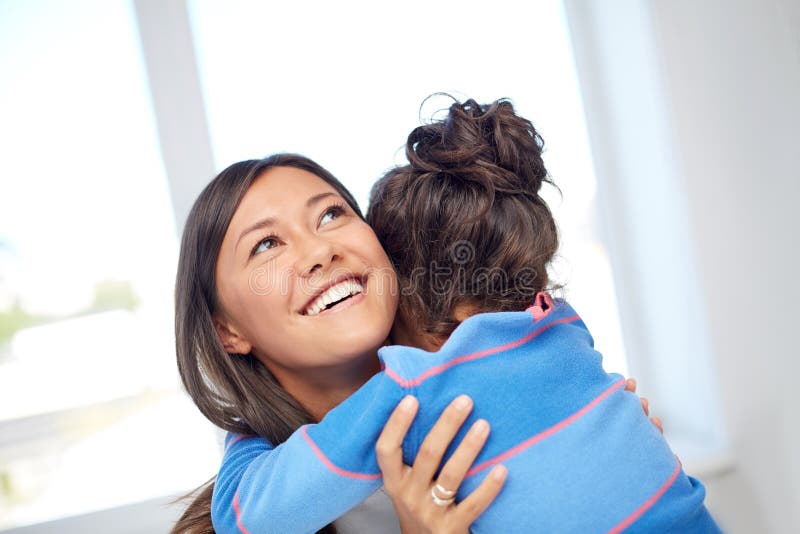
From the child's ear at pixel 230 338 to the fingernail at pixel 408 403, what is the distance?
53 cm

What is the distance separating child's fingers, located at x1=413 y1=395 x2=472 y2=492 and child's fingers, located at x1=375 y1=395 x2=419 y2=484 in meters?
0.04

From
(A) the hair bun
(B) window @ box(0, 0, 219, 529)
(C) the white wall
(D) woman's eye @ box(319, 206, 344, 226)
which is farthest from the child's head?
(B) window @ box(0, 0, 219, 529)

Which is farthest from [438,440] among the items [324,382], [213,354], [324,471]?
[213,354]

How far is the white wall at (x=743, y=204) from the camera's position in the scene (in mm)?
1612

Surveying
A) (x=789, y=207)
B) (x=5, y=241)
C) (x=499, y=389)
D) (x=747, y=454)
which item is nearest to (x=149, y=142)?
(x=5, y=241)

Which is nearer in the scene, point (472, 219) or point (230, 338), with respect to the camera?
point (472, 219)

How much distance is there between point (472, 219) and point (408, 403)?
40cm

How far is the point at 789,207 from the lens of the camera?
5.25 ft

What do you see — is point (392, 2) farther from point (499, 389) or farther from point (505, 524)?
point (505, 524)

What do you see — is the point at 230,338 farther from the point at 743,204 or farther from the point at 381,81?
the point at 743,204

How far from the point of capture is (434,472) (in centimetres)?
99

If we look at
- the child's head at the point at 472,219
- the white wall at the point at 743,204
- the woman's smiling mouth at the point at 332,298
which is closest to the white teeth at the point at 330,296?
the woman's smiling mouth at the point at 332,298

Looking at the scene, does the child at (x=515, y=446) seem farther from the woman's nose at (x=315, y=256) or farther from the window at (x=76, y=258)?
the window at (x=76, y=258)

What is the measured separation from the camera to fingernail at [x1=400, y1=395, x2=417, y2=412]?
0.93 m
